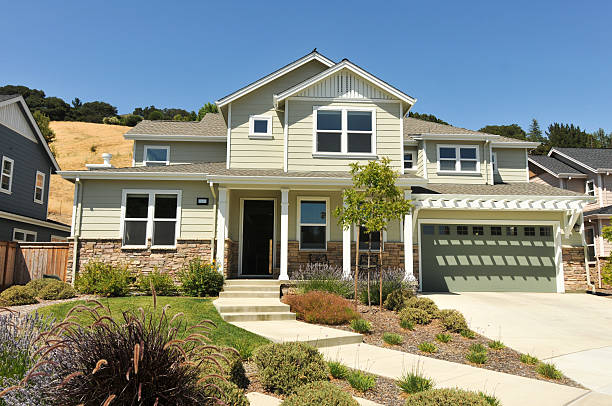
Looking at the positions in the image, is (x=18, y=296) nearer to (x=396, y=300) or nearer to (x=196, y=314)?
(x=196, y=314)

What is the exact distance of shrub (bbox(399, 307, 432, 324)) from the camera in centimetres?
922

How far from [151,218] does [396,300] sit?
792 cm

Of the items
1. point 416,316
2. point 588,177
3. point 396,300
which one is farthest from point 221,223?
point 588,177

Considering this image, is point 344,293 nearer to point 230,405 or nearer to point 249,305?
point 249,305

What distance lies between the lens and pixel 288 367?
5.02 meters

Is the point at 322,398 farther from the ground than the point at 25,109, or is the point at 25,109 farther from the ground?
the point at 25,109

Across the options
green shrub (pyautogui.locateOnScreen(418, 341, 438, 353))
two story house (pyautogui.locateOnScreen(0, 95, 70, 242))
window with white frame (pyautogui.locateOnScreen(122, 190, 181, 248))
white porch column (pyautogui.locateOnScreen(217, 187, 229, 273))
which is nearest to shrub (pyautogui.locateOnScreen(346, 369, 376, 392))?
green shrub (pyautogui.locateOnScreen(418, 341, 438, 353))

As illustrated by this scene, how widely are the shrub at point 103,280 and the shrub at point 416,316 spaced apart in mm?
7464

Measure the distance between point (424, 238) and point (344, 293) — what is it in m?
5.11

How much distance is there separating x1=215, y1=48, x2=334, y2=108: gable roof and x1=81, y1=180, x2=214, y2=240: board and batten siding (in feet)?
10.1

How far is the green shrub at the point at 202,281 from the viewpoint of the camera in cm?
1168

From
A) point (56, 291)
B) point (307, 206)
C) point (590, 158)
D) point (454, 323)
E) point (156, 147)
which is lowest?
point (454, 323)

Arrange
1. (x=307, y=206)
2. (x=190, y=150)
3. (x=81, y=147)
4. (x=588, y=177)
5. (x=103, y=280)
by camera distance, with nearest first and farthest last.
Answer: (x=103, y=280)
(x=307, y=206)
(x=190, y=150)
(x=588, y=177)
(x=81, y=147)

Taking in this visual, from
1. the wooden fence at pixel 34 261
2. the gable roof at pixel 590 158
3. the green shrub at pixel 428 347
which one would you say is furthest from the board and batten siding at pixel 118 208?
the gable roof at pixel 590 158
